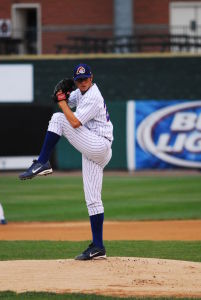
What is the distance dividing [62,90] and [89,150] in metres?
0.63

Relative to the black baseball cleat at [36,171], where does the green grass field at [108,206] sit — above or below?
below

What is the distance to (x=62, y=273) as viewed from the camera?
8148 mm

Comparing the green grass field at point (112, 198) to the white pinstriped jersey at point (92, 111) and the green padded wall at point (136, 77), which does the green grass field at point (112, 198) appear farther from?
the white pinstriped jersey at point (92, 111)

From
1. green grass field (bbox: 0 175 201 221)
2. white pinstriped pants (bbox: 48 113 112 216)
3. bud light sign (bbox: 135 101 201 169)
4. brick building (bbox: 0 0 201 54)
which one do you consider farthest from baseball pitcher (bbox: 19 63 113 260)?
brick building (bbox: 0 0 201 54)

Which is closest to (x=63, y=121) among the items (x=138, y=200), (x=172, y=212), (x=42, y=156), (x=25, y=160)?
(x=42, y=156)

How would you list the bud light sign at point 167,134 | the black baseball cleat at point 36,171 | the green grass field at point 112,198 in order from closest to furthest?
the black baseball cleat at point 36,171 → the green grass field at point 112,198 → the bud light sign at point 167,134

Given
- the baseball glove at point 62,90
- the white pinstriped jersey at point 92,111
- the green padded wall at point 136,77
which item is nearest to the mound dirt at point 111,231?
the white pinstriped jersey at point 92,111

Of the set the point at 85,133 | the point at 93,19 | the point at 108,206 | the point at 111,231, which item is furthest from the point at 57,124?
the point at 93,19

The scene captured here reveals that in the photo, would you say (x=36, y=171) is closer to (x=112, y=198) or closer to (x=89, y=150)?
(x=89, y=150)

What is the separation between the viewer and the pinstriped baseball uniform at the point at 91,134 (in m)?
8.43

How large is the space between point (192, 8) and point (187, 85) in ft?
17.2

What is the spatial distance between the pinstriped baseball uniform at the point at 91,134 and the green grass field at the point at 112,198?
22.2 ft

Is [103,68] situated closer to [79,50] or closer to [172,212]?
[79,50]

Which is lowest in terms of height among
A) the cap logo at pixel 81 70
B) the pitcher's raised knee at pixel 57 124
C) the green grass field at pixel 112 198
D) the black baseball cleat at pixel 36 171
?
the green grass field at pixel 112 198
